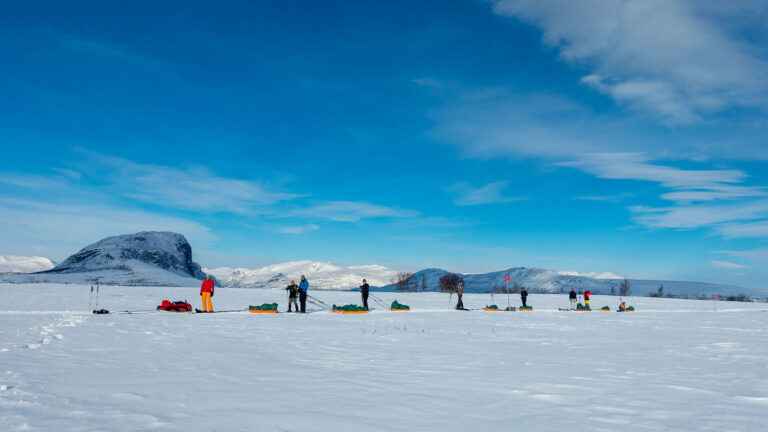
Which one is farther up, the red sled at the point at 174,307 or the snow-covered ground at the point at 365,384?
the snow-covered ground at the point at 365,384

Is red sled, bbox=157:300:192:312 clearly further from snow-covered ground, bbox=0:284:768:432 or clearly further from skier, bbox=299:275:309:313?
snow-covered ground, bbox=0:284:768:432

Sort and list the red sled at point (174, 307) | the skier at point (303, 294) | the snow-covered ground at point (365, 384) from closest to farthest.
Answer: the snow-covered ground at point (365, 384) < the red sled at point (174, 307) < the skier at point (303, 294)

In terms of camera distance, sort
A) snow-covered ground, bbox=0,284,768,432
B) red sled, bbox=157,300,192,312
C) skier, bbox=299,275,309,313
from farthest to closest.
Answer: skier, bbox=299,275,309,313
red sled, bbox=157,300,192,312
snow-covered ground, bbox=0,284,768,432

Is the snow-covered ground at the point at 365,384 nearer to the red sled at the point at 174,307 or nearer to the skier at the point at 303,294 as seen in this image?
the red sled at the point at 174,307

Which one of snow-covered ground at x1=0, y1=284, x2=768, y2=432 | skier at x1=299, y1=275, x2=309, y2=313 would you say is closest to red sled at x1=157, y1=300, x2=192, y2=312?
skier at x1=299, y1=275, x2=309, y2=313

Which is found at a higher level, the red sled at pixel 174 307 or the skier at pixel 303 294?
the skier at pixel 303 294

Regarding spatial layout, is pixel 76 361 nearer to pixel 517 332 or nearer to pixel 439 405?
pixel 439 405

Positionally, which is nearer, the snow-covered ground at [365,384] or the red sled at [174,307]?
the snow-covered ground at [365,384]

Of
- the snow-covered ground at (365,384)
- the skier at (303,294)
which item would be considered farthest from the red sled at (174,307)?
the snow-covered ground at (365,384)

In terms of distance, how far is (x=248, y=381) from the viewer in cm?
703

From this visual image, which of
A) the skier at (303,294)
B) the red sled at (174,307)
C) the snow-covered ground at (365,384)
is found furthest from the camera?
the skier at (303,294)

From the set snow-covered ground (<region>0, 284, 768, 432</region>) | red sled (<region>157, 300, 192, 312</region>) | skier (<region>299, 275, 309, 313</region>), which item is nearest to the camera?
snow-covered ground (<region>0, 284, 768, 432</region>)

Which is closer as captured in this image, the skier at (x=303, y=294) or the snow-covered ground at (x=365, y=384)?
the snow-covered ground at (x=365, y=384)

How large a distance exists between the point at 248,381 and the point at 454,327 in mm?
12216
